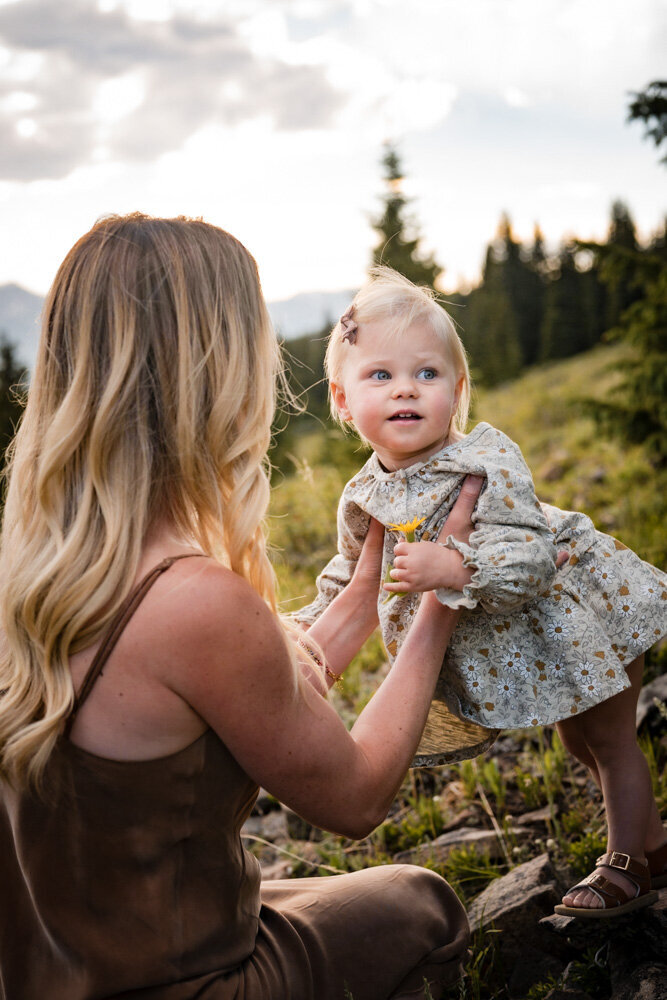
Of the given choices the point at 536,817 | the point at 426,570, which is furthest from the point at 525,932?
the point at 426,570

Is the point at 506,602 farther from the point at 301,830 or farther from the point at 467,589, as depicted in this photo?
the point at 301,830

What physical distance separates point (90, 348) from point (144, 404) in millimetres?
168

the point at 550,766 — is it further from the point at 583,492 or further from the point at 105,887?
the point at 583,492

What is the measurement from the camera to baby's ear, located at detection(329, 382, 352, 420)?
2.77 metres

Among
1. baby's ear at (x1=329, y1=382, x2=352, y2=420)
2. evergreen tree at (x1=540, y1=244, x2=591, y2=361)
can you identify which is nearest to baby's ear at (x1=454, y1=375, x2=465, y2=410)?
baby's ear at (x1=329, y1=382, x2=352, y2=420)

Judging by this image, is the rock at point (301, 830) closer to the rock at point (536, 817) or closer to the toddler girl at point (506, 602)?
the rock at point (536, 817)

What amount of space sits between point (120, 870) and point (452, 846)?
1855 mm

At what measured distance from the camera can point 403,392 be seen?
2480mm

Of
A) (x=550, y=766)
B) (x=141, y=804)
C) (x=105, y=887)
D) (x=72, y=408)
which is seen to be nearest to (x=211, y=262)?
(x=72, y=408)

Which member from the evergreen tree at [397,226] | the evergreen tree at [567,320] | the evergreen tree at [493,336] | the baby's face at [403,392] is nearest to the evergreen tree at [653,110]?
the baby's face at [403,392]

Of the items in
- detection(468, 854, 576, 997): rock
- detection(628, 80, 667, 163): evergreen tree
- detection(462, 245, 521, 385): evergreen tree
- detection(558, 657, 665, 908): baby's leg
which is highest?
detection(628, 80, 667, 163): evergreen tree

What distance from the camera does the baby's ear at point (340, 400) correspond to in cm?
277

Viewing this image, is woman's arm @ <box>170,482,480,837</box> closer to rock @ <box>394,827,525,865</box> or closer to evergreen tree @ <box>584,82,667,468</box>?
rock @ <box>394,827,525,865</box>

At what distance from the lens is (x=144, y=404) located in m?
1.75
